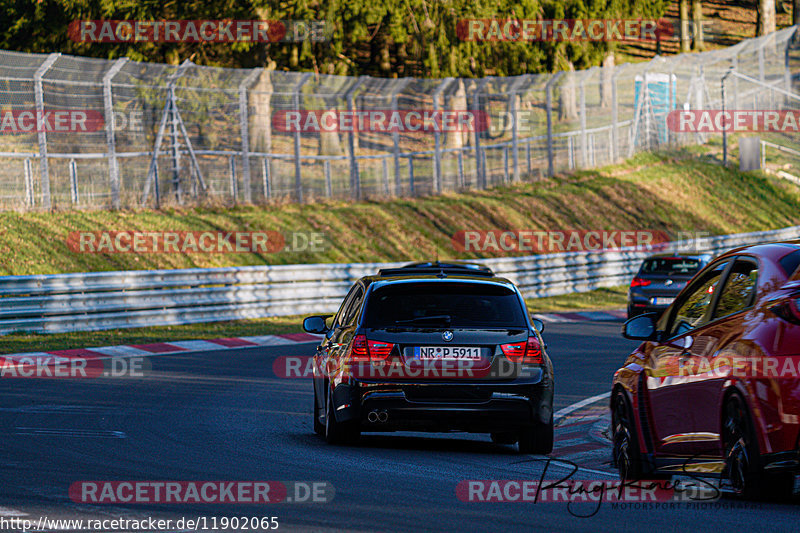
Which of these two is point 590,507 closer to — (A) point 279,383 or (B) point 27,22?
(A) point 279,383

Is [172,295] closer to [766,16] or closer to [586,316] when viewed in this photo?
[586,316]

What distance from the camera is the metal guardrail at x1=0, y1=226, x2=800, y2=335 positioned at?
2039 cm

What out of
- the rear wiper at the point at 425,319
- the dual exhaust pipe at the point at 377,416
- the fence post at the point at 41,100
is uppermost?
the fence post at the point at 41,100

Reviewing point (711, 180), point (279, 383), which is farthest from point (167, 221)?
point (711, 180)

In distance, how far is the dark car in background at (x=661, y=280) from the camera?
25.0m

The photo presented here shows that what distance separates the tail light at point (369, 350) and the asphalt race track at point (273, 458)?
0.72 m

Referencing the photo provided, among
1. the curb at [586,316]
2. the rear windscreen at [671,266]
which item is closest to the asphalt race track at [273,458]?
the rear windscreen at [671,266]

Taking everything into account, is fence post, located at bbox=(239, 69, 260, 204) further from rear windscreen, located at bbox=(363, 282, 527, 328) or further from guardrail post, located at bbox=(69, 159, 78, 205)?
rear windscreen, located at bbox=(363, 282, 527, 328)

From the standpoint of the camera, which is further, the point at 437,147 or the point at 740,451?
the point at 437,147

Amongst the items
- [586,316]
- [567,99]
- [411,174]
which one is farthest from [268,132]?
[567,99]

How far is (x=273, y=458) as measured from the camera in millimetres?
9344

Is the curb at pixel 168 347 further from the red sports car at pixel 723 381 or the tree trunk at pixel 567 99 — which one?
the tree trunk at pixel 567 99

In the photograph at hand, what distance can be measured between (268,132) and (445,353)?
847 inches

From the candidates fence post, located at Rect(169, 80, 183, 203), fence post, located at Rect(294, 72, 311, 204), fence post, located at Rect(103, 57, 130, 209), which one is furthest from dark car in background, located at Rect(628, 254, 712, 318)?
fence post, located at Rect(103, 57, 130, 209)
